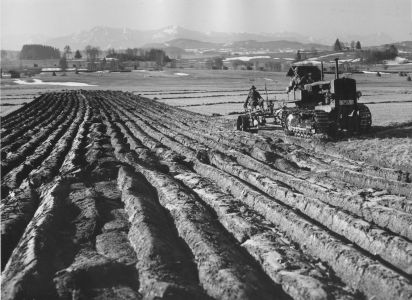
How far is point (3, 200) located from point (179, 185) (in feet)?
12.6

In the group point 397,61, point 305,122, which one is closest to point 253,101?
point 305,122

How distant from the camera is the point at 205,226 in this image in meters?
8.13

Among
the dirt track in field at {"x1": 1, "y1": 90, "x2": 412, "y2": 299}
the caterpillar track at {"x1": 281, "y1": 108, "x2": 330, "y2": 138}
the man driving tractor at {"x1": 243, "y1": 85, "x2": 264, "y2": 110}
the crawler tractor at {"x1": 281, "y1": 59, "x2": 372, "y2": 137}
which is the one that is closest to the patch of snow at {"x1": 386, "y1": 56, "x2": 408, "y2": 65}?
the man driving tractor at {"x1": 243, "y1": 85, "x2": 264, "y2": 110}

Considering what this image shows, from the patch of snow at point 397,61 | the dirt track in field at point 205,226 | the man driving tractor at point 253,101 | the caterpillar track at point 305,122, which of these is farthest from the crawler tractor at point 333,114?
the patch of snow at point 397,61

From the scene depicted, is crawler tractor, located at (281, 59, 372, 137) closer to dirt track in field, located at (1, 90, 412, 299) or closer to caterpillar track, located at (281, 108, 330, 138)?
caterpillar track, located at (281, 108, 330, 138)

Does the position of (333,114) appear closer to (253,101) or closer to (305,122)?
(305,122)

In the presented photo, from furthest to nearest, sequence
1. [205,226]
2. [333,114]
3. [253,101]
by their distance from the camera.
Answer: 1. [253,101]
2. [333,114]
3. [205,226]

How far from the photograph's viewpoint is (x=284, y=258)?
6.74m

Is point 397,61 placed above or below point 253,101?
above

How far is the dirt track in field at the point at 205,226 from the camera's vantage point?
6.03 meters

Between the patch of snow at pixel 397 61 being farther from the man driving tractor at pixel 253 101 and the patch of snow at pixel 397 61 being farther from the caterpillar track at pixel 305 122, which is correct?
the caterpillar track at pixel 305 122

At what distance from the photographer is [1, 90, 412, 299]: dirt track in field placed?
603 cm

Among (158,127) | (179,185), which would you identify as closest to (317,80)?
(158,127)

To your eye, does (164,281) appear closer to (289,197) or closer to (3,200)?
(289,197)
